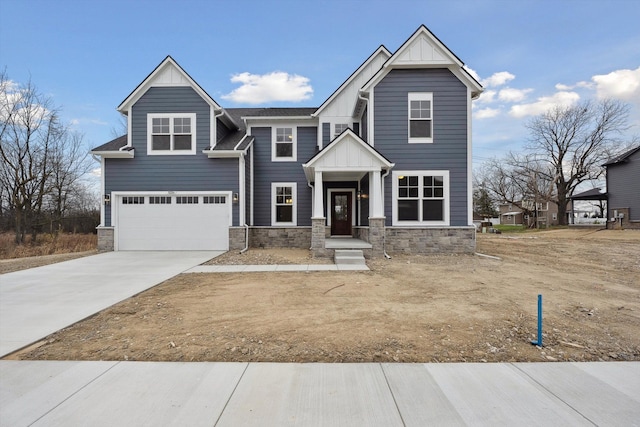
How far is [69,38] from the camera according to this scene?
1423cm

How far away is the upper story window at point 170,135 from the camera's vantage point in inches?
524

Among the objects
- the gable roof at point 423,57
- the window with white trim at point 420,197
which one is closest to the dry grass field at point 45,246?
the window with white trim at point 420,197

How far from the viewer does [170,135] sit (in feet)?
43.8

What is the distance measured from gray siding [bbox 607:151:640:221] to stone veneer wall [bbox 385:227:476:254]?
20170 mm

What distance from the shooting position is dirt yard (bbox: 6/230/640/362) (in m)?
3.65

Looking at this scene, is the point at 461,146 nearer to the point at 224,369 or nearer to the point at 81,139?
the point at 224,369

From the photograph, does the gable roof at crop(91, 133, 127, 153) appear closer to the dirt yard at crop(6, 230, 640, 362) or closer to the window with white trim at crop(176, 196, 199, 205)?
the window with white trim at crop(176, 196, 199, 205)

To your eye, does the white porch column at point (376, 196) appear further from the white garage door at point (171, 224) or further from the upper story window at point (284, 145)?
the white garage door at point (171, 224)

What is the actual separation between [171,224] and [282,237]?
492 cm

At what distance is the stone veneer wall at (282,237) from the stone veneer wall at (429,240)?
4.37 metres

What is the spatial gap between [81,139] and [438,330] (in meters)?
28.3

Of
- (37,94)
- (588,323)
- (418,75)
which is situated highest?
(37,94)

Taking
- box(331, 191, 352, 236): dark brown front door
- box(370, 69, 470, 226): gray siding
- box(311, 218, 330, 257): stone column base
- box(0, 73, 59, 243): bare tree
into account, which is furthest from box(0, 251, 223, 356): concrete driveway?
box(0, 73, 59, 243): bare tree

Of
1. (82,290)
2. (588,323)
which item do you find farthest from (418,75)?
(82,290)
